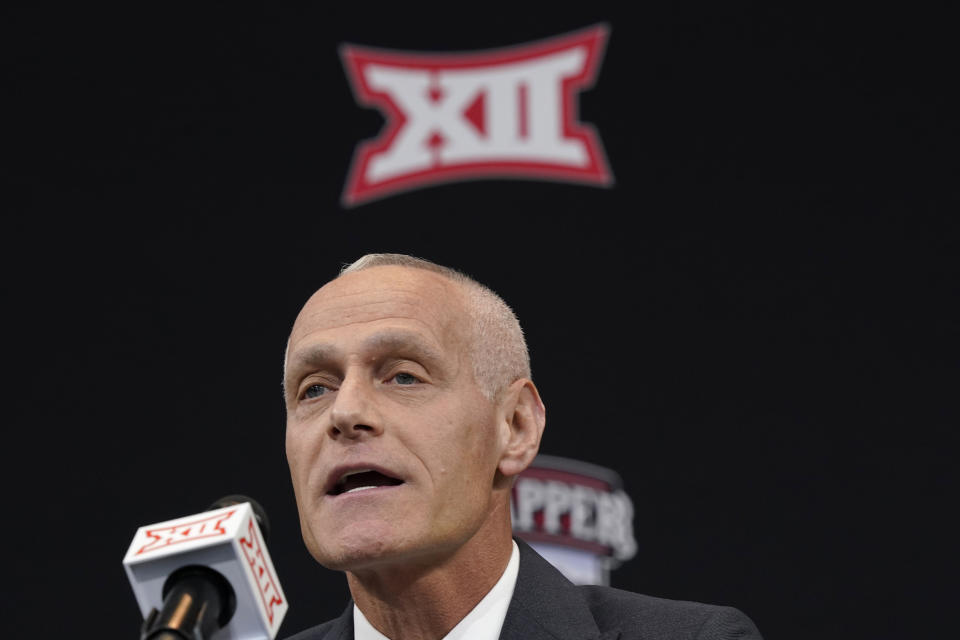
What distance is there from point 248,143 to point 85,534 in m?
1.01

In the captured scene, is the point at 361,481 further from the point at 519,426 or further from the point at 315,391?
the point at 519,426

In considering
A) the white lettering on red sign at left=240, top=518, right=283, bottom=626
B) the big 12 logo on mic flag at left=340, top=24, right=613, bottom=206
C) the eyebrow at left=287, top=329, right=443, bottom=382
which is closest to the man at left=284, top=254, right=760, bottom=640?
the eyebrow at left=287, top=329, right=443, bottom=382

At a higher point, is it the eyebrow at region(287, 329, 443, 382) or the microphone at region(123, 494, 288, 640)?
the eyebrow at region(287, 329, 443, 382)

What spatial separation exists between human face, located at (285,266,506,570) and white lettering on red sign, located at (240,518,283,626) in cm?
17

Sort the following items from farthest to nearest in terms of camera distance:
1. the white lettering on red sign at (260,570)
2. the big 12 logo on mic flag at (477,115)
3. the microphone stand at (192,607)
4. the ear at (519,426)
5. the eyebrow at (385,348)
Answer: the big 12 logo on mic flag at (477,115)
the ear at (519,426)
the eyebrow at (385,348)
the white lettering on red sign at (260,570)
the microphone stand at (192,607)

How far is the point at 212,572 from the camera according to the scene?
3.65ft

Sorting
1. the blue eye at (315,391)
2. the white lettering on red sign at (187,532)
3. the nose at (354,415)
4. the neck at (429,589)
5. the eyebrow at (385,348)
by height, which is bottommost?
the neck at (429,589)

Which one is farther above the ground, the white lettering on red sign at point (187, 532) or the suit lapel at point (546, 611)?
the white lettering on red sign at point (187, 532)

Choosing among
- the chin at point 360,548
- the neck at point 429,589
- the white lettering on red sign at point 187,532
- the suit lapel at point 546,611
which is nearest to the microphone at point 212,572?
the white lettering on red sign at point 187,532

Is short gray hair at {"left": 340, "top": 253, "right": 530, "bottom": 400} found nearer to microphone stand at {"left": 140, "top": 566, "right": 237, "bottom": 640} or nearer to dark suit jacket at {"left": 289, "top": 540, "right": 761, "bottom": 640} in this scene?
dark suit jacket at {"left": 289, "top": 540, "right": 761, "bottom": 640}

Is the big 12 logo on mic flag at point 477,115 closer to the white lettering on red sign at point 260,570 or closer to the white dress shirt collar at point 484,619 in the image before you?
the white dress shirt collar at point 484,619

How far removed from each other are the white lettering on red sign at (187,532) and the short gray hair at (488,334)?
0.45 m

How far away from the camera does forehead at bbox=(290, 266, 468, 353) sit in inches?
57.3

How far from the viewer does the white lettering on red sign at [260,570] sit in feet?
3.65
